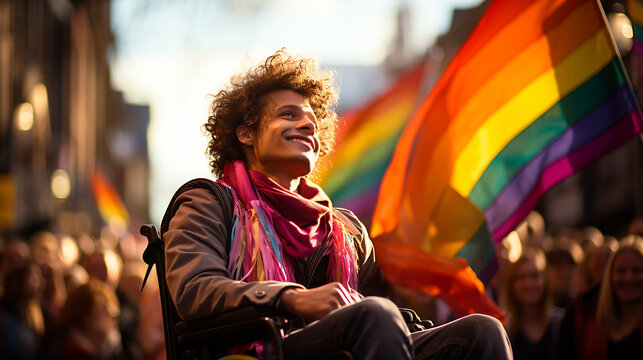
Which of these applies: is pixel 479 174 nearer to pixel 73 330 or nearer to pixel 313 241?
pixel 313 241

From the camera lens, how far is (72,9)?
43812mm

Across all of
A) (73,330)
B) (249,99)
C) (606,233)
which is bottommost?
(606,233)

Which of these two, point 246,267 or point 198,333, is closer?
point 198,333

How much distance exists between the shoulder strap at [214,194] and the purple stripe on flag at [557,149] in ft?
6.63

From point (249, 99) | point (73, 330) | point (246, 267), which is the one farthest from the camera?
point (73, 330)

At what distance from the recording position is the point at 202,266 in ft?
12.1

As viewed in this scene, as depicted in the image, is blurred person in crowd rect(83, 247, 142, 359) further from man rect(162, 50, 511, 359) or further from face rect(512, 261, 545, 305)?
man rect(162, 50, 511, 359)

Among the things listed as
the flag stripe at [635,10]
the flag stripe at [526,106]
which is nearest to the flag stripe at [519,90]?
the flag stripe at [526,106]

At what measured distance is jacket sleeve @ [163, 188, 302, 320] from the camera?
3.58 m

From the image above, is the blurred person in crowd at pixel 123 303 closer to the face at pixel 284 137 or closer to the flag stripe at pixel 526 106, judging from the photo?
the flag stripe at pixel 526 106

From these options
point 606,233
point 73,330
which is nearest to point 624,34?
point 73,330

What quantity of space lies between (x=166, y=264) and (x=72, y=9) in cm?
4212

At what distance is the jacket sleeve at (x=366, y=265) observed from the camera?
4.48 m

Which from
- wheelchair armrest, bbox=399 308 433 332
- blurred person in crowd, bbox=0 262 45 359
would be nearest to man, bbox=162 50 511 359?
wheelchair armrest, bbox=399 308 433 332
